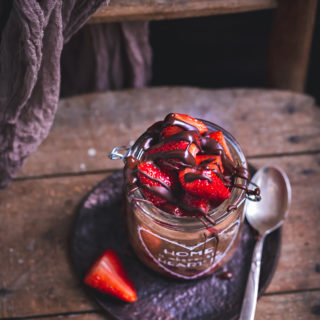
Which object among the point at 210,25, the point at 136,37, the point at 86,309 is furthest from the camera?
the point at 210,25

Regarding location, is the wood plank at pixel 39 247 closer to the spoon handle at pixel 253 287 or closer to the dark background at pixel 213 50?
the spoon handle at pixel 253 287

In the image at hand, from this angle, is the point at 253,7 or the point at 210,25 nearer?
the point at 253,7

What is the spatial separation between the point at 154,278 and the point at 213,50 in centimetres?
122

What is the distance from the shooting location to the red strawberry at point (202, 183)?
63cm

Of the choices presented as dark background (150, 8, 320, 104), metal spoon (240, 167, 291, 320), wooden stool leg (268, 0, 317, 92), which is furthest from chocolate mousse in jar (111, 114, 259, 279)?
dark background (150, 8, 320, 104)

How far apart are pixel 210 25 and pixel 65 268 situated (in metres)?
1.29

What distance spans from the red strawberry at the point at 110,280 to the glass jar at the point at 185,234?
0.05 metres

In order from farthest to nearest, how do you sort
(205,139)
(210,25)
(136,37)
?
1. (210,25)
2. (136,37)
3. (205,139)

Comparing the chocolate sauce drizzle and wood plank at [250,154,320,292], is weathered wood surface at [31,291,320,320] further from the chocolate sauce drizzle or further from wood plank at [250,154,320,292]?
the chocolate sauce drizzle

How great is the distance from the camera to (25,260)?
852 mm

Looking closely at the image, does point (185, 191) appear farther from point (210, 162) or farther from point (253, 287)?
point (253, 287)

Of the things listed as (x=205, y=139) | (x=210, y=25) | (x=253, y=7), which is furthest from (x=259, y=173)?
(x=210, y=25)

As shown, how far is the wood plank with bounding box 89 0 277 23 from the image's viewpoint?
35.0 inches

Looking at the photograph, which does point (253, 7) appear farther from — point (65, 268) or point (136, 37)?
point (65, 268)
